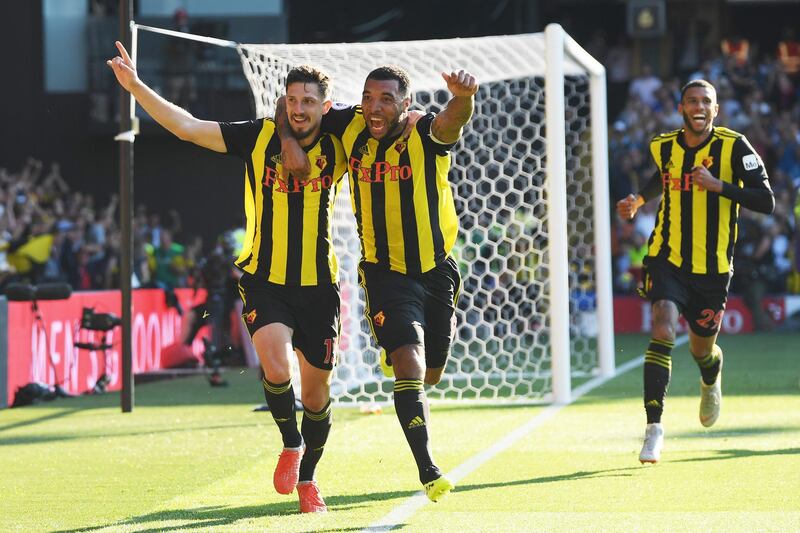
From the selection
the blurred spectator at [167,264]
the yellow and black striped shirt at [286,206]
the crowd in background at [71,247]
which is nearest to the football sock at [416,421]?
the yellow and black striped shirt at [286,206]

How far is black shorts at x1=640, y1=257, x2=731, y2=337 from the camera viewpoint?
25.9 feet

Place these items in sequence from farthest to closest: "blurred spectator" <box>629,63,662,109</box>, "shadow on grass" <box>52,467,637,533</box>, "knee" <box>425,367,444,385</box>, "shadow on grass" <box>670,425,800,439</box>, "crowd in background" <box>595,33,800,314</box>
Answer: "blurred spectator" <box>629,63,662,109</box>, "crowd in background" <box>595,33,800,314</box>, "shadow on grass" <box>670,425,800,439</box>, "knee" <box>425,367,444,385</box>, "shadow on grass" <box>52,467,637,533</box>

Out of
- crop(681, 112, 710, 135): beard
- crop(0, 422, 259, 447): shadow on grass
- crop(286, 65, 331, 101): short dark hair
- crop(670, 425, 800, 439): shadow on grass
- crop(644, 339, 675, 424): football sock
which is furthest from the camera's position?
crop(0, 422, 259, 447): shadow on grass

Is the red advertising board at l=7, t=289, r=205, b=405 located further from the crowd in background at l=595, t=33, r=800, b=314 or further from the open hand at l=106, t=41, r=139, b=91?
the crowd in background at l=595, t=33, r=800, b=314

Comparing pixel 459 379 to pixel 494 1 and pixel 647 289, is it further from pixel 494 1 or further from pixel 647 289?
pixel 494 1

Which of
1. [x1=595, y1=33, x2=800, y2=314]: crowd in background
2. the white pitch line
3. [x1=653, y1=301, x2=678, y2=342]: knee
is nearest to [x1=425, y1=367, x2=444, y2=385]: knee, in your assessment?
the white pitch line

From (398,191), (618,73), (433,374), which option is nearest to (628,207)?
(433,374)

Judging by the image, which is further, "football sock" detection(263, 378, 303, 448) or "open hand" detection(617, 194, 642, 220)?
"open hand" detection(617, 194, 642, 220)

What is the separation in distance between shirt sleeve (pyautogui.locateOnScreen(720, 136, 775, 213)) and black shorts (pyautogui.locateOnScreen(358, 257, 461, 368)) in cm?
197

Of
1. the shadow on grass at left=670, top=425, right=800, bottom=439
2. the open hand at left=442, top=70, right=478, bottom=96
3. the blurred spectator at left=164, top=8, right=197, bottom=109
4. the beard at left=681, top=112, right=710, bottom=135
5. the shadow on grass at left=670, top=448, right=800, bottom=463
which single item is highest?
the blurred spectator at left=164, top=8, right=197, bottom=109

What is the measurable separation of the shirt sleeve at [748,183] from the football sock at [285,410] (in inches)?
111

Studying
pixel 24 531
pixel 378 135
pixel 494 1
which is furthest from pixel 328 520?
pixel 494 1

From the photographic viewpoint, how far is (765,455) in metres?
7.64

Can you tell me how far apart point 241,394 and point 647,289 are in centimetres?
560
